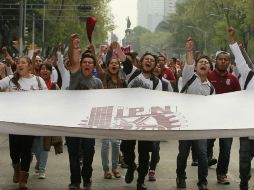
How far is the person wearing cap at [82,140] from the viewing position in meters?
7.59

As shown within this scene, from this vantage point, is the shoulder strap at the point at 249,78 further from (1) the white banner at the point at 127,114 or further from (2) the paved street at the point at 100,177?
(2) the paved street at the point at 100,177

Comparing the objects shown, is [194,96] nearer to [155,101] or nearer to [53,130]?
[155,101]

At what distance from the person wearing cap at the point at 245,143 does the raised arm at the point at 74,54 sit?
1824 mm

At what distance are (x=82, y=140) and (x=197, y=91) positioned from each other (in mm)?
1439

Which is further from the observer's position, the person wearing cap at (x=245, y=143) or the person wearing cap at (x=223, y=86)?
the person wearing cap at (x=223, y=86)

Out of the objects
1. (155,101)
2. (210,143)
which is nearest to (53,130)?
(155,101)

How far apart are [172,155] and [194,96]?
3.24 metres

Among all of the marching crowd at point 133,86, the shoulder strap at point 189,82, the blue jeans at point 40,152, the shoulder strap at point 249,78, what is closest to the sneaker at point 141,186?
the marching crowd at point 133,86

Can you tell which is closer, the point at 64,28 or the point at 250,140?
the point at 250,140

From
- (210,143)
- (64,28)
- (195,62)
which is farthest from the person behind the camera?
(64,28)

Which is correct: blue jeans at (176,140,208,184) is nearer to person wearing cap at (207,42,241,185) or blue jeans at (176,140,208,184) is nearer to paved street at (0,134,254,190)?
paved street at (0,134,254,190)

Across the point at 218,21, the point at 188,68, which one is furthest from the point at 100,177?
the point at 218,21

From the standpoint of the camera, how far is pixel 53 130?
6.64 metres

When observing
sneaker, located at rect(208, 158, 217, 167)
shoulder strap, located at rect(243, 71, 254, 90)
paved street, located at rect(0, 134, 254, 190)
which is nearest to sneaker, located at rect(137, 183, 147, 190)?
paved street, located at rect(0, 134, 254, 190)
